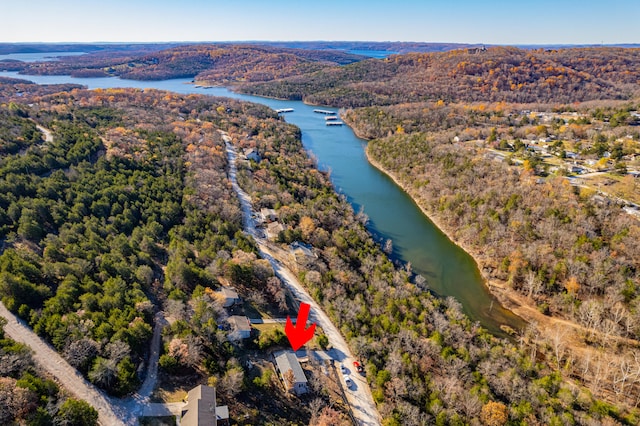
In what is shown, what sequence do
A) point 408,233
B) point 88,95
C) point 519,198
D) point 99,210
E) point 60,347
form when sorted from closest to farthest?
1. point 60,347
2. point 99,210
3. point 519,198
4. point 408,233
5. point 88,95

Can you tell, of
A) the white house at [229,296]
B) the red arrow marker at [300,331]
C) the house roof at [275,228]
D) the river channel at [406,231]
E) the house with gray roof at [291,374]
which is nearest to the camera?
the house with gray roof at [291,374]

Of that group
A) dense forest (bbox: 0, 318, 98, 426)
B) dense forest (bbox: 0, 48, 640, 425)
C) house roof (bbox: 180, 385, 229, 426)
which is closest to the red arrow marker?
dense forest (bbox: 0, 48, 640, 425)

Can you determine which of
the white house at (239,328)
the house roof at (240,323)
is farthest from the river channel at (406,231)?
the white house at (239,328)

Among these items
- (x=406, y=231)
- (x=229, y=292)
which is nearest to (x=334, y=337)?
(x=229, y=292)

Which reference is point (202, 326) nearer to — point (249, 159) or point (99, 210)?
point (99, 210)

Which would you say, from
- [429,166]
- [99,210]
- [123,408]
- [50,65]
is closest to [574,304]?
[429,166]

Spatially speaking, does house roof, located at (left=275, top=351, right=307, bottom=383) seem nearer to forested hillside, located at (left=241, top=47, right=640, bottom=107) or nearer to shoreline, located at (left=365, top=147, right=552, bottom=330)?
shoreline, located at (left=365, top=147, right=552, bottom=330)

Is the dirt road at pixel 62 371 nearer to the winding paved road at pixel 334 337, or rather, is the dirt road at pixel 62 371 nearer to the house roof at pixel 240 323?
the house roof at pixel 240 323

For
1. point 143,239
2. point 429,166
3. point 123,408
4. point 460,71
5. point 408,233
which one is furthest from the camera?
point 460,71
